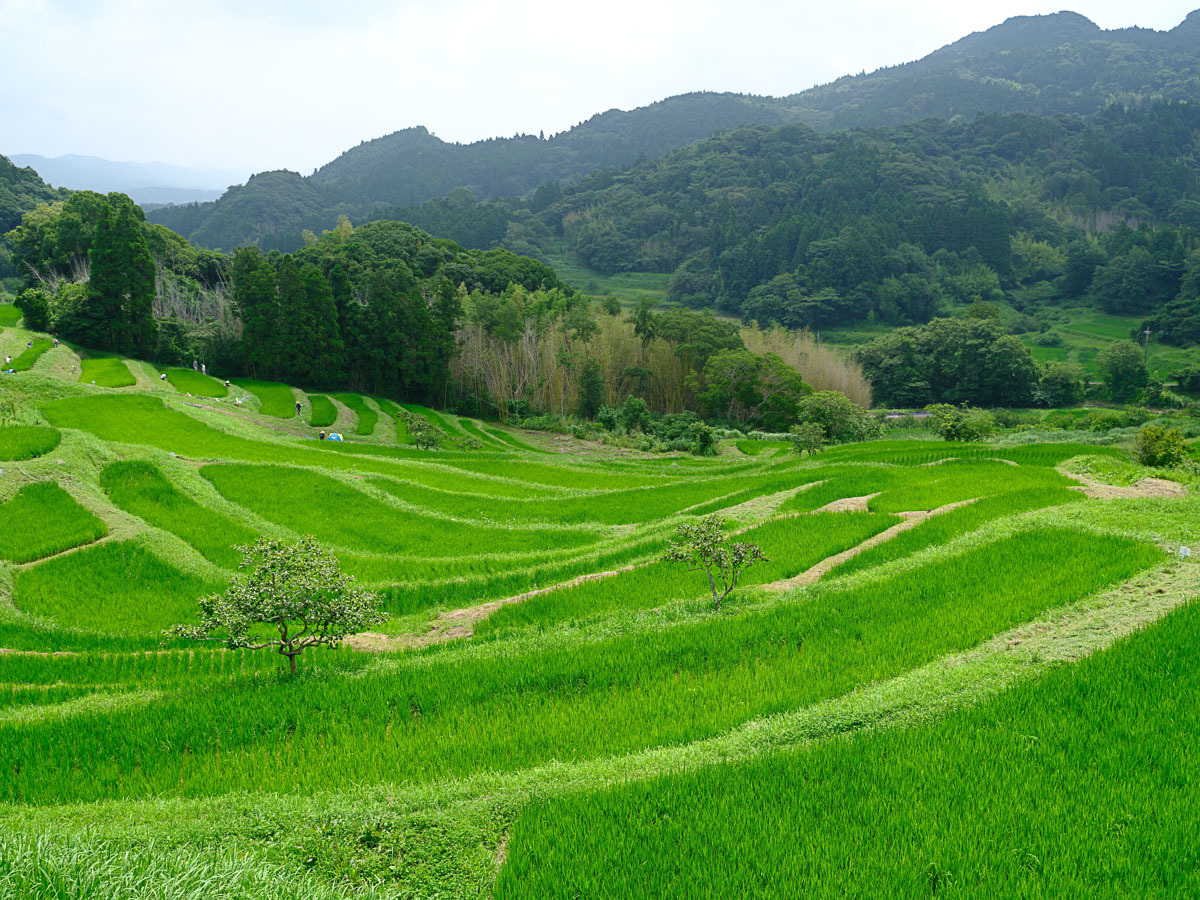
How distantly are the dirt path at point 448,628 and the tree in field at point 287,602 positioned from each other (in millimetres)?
2443

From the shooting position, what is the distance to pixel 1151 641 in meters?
7.84

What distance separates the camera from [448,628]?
13.1m

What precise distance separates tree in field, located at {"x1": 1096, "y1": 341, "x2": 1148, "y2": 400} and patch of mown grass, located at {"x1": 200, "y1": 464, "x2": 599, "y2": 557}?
87117mm

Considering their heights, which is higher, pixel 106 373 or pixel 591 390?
pixel 106 373

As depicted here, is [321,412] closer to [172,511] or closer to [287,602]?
[172,511]

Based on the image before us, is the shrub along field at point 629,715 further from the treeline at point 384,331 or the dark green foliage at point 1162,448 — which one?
the treeline at point 384,331

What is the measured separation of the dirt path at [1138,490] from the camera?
685 inches

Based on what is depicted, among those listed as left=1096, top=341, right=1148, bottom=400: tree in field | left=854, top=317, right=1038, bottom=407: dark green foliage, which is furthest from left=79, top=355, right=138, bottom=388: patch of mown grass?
left=1096, top=341, right=1148, bottom=400: tree in field

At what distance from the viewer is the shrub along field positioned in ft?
16.2

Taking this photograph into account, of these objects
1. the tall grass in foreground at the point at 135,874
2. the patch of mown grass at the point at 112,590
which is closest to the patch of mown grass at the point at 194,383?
the patch of mown grass at the point at 112,590

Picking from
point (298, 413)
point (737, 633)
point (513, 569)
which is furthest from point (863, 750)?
point (298, 413)

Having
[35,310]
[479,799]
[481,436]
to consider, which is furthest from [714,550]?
[35,310]

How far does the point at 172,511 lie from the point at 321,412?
1282 inches

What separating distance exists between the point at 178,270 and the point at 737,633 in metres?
89.5
